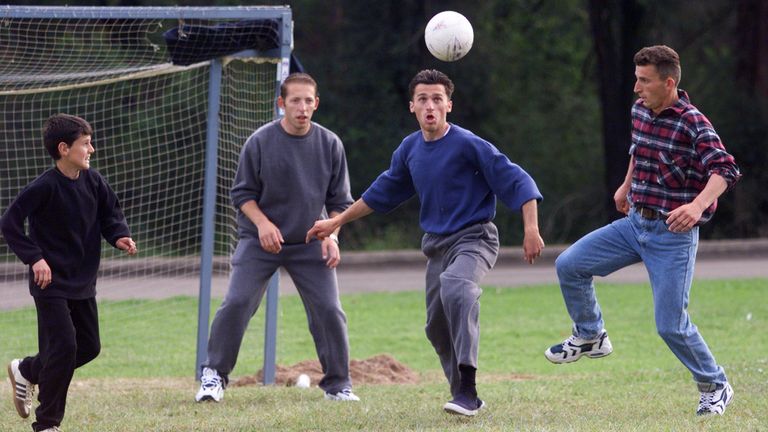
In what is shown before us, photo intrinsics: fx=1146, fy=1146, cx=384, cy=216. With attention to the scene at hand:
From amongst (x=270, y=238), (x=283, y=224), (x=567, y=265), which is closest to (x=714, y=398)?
(x=567, y=265)

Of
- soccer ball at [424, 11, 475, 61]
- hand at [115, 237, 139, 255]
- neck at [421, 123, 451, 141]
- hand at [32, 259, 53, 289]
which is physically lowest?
hand at [32, 259, 53, 289]

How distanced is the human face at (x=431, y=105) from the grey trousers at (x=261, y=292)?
135 centimetres

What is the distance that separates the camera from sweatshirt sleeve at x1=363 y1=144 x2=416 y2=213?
679 cm

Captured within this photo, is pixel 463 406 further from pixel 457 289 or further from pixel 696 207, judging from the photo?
pixel 696 207

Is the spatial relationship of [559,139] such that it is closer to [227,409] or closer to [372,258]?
[372,258]

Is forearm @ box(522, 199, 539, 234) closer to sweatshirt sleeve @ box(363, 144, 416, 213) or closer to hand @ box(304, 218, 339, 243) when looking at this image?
sweatshirt sleeve @ box(363, 144, 416, 213)

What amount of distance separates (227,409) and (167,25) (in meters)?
12.1

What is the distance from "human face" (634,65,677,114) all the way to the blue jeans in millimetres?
596

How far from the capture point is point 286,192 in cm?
737

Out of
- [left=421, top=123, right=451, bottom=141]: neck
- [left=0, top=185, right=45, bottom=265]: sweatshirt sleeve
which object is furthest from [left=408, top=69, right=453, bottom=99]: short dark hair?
[left=0, top=185, right=45, bottom=265]: sweatshirt sleeve

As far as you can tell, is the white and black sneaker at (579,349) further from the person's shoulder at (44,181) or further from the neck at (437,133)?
the person's shoulder at (44,181)

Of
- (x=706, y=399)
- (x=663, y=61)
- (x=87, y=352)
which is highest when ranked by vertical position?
(x=663, y=61)

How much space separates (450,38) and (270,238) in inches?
64.6

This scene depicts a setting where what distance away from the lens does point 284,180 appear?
290 inches
